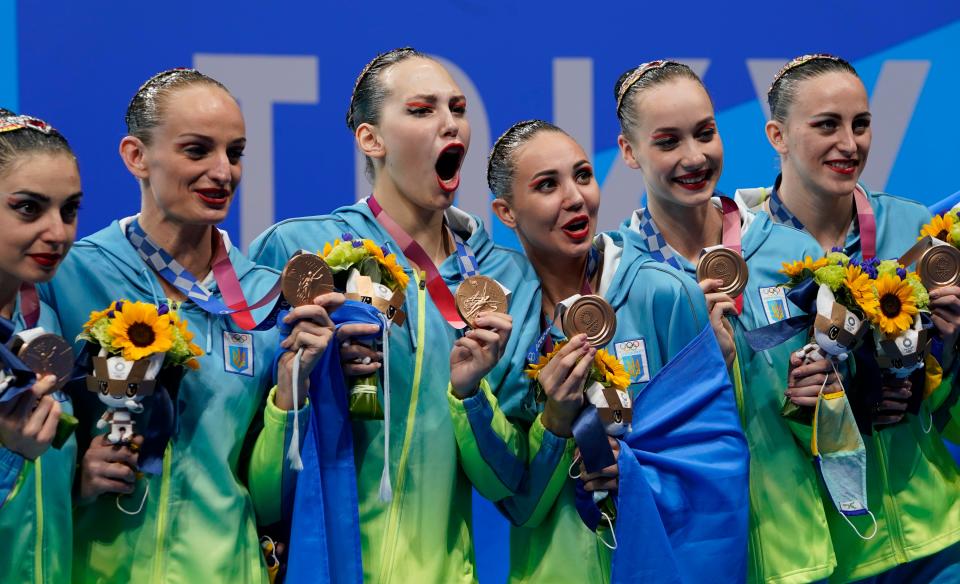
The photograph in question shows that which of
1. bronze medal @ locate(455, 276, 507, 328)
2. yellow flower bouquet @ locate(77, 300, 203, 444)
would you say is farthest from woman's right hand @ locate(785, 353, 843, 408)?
yellow flower bouquet @ locate(77, 300, 203, 444)

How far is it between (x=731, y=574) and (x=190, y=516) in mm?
1319

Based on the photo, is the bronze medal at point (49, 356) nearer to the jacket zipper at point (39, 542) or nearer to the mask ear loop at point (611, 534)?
the jacket zipper at point (39, 542)

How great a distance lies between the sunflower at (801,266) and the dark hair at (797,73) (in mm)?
762

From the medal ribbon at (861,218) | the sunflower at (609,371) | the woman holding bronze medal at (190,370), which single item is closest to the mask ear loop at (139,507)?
the woman holding bronze medal at (190,370)

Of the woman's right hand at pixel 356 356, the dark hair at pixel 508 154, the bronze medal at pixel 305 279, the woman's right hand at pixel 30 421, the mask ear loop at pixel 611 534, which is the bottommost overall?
the mask ear loop at pixel 611 534

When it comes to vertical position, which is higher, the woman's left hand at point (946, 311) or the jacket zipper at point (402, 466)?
the woman's left hand at point (946, 311)

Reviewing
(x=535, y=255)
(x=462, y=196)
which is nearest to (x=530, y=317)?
(x=535, y=255)

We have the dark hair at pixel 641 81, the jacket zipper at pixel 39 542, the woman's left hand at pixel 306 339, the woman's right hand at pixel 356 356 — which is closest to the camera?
the jacket zipper at pixel 39 542

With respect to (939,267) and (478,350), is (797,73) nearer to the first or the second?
(939,267)

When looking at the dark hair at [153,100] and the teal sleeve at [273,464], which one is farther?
the dark hair at [153,100]

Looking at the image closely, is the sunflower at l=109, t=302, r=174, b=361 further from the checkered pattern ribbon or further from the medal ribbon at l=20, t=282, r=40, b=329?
the checkered pattern ribbon

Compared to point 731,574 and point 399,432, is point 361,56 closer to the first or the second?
point 399,432

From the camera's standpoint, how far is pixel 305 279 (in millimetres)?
3383

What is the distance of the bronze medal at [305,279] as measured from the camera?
336 centimetres
